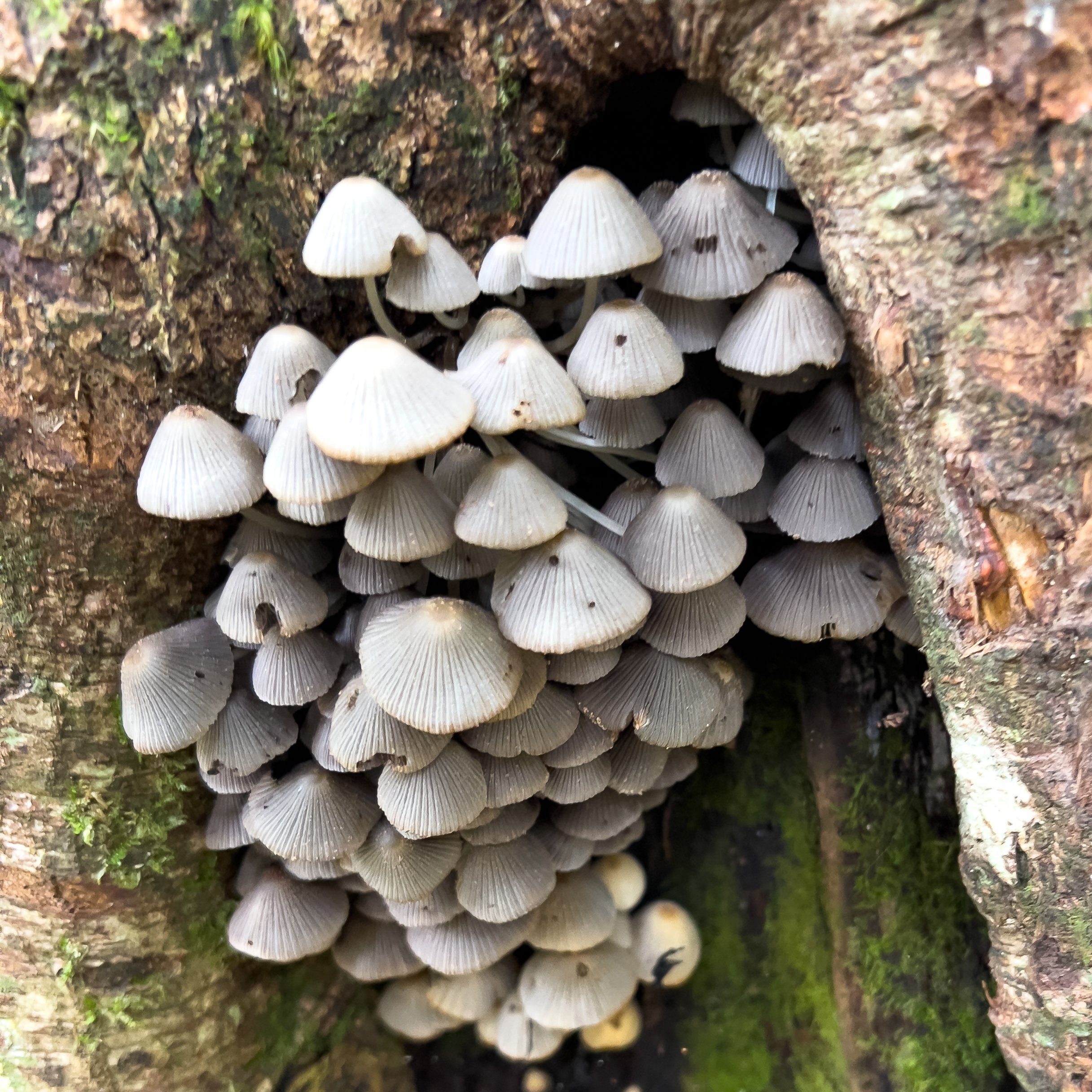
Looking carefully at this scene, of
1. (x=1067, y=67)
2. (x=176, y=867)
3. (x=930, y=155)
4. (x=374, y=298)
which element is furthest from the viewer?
(x=176, y=867)

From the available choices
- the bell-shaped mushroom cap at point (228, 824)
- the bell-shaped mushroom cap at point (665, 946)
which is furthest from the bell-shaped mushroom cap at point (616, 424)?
the bell-shaped mushroom cap at point (665, 946)

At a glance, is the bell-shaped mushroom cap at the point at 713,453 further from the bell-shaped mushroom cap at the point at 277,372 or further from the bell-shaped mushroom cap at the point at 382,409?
the bell-shaped mushroom cap at the point at 277,372

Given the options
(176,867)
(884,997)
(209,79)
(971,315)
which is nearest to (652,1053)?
(884,997)

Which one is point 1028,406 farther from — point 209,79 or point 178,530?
point 178,530

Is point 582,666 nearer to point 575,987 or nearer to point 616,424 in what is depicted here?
point 616,424

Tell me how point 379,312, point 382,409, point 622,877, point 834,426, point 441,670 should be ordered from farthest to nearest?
point 622,877 → point 834,426 → point 379,312 → point 441,670 → point 382,409

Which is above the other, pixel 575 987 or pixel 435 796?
pixel 435 796

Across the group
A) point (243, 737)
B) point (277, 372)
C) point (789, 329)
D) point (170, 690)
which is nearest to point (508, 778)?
point (243, 737)
